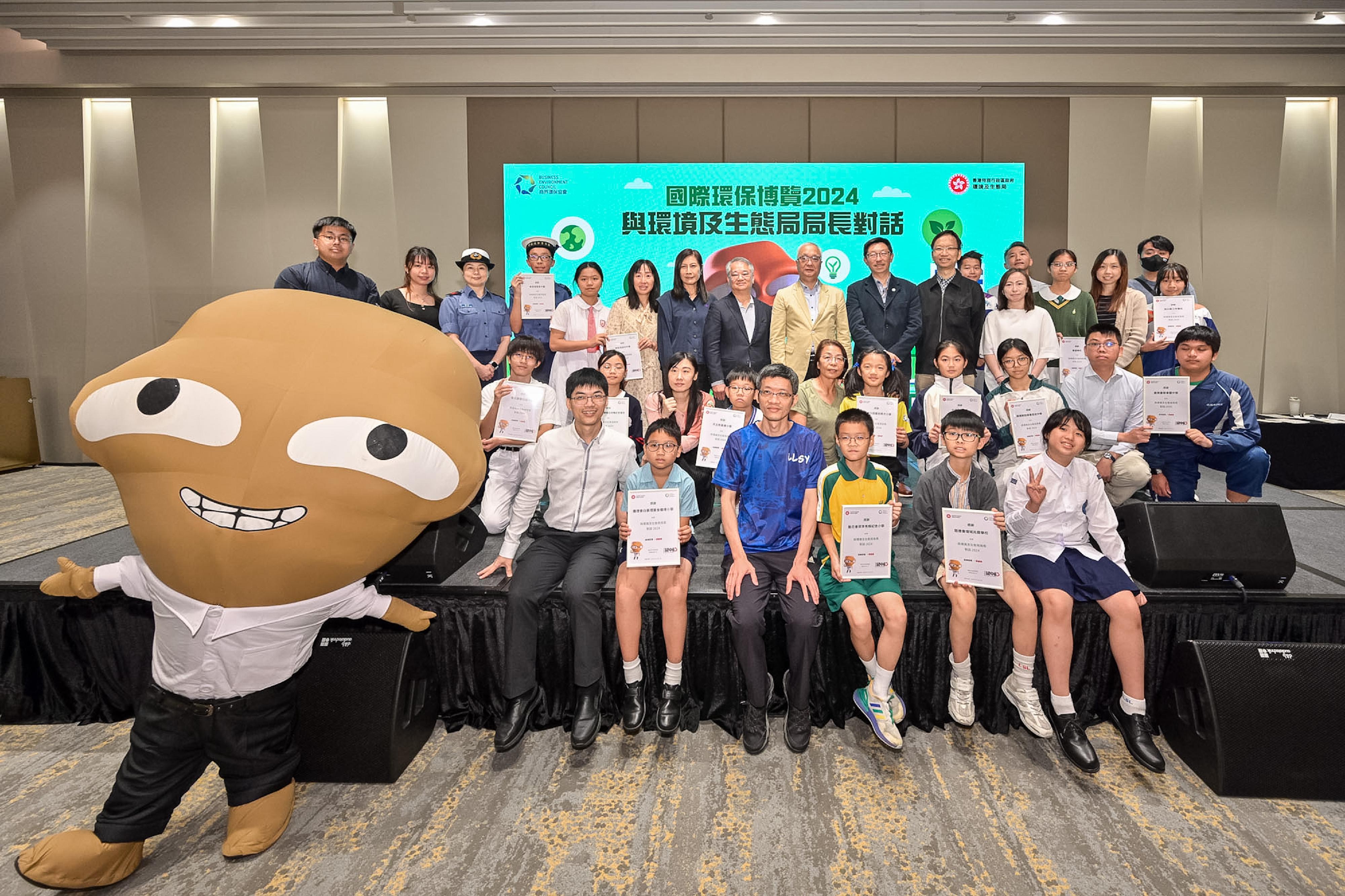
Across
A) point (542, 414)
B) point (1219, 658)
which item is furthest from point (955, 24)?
point (1219, 658)

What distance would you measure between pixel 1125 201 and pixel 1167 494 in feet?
13.8

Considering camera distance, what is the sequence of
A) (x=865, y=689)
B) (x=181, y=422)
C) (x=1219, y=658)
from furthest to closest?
(x=865, y=689) < (x=1219, y=658) < (x=181, y=422)

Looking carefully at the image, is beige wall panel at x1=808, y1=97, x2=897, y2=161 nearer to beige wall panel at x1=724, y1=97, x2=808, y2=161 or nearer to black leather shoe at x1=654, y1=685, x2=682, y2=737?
beige wall panel at x1=724, y1=97, x2=808, y2=161

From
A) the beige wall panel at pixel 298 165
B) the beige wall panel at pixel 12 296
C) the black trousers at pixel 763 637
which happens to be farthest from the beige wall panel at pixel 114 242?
the black trousers at pixel 763 637

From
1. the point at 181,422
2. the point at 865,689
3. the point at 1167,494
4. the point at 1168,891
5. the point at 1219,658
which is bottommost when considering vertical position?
the point at 1168,891

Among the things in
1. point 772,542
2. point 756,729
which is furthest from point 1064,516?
point 756,729

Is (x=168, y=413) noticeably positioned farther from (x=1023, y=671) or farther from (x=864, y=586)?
(x=1023, y=671)

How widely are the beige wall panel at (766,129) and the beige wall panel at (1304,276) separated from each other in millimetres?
4504

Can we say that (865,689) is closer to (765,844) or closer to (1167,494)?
(765,844)

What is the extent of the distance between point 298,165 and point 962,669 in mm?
6951

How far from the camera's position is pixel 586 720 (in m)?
2.44

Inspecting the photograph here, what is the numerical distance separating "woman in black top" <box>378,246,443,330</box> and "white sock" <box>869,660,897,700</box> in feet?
9.48

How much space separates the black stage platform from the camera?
8.50 feet

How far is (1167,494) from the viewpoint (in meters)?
3.33
